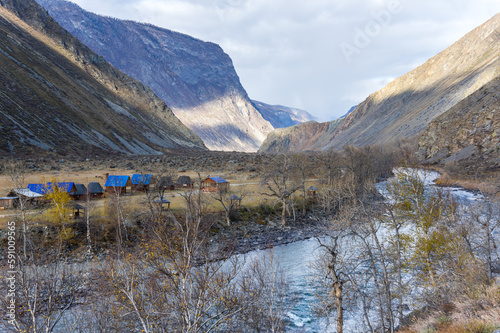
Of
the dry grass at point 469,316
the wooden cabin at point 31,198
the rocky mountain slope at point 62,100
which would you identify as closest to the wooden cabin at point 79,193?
the wooden cabin at point 31,198

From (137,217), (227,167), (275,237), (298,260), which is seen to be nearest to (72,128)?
(227,167)

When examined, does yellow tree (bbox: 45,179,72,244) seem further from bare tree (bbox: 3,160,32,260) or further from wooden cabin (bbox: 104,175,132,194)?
wooden cabin (bbox: 104,175,132,194)

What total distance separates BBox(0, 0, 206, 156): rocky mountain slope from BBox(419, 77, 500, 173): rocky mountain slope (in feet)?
337

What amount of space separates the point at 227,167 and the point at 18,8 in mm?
144581

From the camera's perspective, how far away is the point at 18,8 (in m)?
158

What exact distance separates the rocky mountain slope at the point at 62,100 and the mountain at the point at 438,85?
10787cm

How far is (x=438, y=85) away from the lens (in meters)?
162

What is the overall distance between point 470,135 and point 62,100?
418 feet

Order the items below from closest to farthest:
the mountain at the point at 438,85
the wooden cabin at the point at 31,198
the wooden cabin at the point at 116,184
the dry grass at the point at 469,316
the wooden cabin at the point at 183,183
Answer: the dry grass at the point at 469,316, the wooden cabin at the point at 31,198, the wooden cabin at the point at 116,184, the wooden cabin at the point at 183,183, the mountain at the point at 438,85

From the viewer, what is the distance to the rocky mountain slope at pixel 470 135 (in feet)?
253

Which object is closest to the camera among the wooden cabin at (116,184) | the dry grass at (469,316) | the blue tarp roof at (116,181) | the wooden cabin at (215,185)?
the dry grass at (469,316)

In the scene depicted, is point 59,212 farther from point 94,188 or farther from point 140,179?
point 140,179

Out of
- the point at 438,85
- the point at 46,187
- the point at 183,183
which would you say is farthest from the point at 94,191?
the point at 438,85

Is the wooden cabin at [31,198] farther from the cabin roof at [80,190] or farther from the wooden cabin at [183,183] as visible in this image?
the wooden cabin at [183,183]
